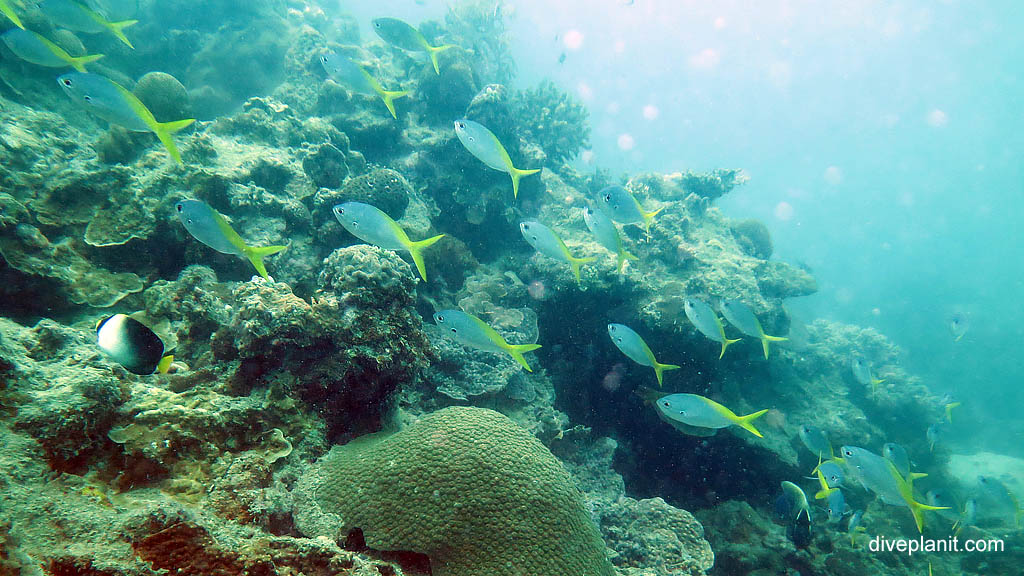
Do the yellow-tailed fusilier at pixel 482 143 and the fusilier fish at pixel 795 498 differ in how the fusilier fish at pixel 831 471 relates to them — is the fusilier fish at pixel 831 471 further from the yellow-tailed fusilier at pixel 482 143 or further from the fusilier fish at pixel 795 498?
the yellow-tailed fusilier at pixel 482 143

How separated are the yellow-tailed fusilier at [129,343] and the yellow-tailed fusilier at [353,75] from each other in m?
3.51

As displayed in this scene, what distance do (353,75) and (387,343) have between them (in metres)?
3.67

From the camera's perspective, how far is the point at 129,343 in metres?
1.94

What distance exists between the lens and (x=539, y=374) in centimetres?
521

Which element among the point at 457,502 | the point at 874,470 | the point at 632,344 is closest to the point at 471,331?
the point at 457,502

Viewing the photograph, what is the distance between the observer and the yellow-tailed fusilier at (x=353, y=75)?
181 inches

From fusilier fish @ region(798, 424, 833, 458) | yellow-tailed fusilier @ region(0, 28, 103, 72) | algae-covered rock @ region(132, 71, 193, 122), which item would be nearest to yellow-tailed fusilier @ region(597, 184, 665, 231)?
fusilier fish @ region(798, 424, 833, 458)

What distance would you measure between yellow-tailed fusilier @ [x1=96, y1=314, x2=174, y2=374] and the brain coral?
3.45ft

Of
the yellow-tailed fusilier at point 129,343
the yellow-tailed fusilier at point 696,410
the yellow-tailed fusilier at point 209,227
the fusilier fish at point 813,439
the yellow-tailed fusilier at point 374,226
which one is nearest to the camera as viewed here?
the yellow-tailed fusilier at point 129,343

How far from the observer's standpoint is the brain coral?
223cm

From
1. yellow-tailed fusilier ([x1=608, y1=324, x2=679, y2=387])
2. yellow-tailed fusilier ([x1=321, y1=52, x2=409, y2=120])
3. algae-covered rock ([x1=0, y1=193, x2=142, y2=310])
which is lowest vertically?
algae-covered rock ([x1=0, y1=193, x2=142, y2=310])

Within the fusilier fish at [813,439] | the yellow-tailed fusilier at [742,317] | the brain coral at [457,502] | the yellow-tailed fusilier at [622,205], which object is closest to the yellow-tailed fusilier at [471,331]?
the brain coral at [457,502]

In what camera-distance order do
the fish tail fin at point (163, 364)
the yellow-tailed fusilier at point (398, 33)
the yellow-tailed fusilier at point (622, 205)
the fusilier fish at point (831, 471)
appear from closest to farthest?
the fish tail fin at point (163, 364) → the yellow-tailed fusilier at point (622, 205) → the fusilier fish at point (831, 471) → the yellow-tailed fusilier at point (398, 33)

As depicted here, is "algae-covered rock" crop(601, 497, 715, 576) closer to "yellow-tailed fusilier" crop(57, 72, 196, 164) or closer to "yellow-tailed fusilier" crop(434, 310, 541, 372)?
"yellow-tailed fusilier" crop(434, 310, 541, 372)
